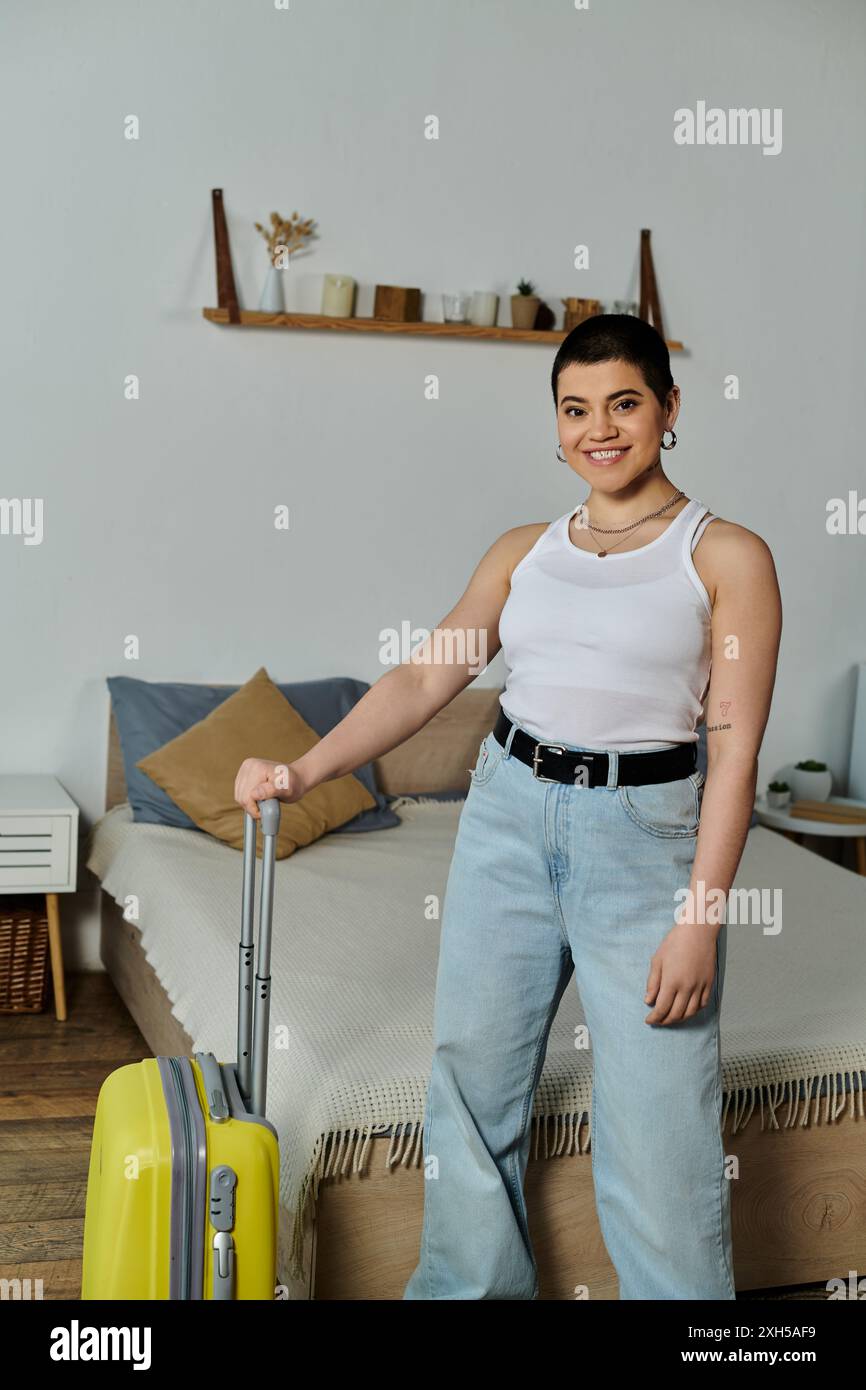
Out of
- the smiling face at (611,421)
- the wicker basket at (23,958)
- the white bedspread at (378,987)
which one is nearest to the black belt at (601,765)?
the smiling face at (611,421)

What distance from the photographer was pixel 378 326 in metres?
3.63

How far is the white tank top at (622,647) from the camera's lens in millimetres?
1562

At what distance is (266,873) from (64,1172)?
1201 mm

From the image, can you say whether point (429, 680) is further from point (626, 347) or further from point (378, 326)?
point (378, 326)

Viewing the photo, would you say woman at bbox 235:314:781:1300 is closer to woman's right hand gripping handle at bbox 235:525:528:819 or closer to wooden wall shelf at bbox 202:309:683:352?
woman's right hand gripping handle at bbox 235:525:528:819

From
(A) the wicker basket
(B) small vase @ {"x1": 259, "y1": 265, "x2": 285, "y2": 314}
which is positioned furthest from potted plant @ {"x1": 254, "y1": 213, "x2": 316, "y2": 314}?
(A) the wicker basket

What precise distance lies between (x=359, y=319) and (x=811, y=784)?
1.81 meters

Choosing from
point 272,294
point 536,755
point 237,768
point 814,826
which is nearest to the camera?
point 536,755

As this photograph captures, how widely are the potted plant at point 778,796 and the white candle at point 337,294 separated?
1771 millimetres

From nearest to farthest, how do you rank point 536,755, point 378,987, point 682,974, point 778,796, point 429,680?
point 682,974 < point 536,755 < point 429,680 < point 378,987 < point 778,796

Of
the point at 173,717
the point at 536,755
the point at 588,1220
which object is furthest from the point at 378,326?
the point at 588,1220

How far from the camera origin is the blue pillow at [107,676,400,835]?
338cm

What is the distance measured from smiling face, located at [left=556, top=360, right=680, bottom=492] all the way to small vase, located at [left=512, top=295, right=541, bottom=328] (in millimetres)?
2198
